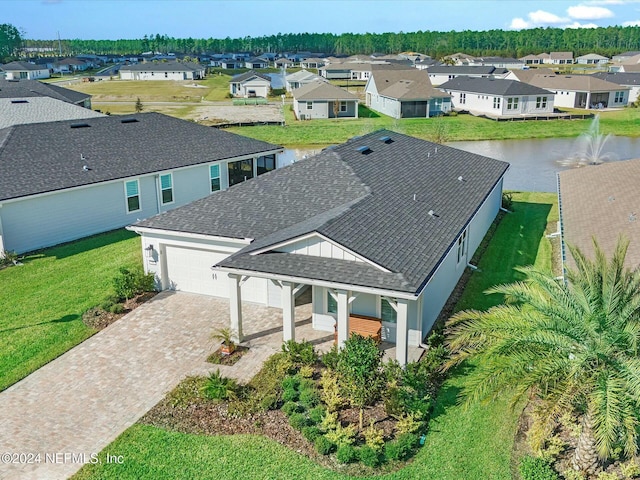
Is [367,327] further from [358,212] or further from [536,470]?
[536,470]

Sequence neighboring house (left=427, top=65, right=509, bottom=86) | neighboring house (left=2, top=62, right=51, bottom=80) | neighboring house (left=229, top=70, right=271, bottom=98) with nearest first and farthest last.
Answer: neighboring house (left=229, top=70, right=271, bottom=98), neighboring house (left=427, top=65, right=509, bottom=86), neighboring house (left=2, top=62, right=51, bottom=80)

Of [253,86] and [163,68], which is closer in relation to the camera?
[253,86]

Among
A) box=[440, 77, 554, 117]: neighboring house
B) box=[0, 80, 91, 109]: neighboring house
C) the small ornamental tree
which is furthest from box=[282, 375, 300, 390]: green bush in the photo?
box=[440, 77, 554, 117]: neighboring house

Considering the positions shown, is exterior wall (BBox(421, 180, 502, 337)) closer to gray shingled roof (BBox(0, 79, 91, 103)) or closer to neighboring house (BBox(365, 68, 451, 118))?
gray shingled roof (BBox(0, 79, 91, 103))

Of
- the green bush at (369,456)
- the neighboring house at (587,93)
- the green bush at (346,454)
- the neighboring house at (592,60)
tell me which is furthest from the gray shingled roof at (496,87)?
the neighboring house at (592,60)

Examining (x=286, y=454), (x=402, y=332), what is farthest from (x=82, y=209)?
(x=286, y=454)

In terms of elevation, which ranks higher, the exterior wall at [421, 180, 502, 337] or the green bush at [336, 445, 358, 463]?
the exterior wall at [421, 180, 502, 337]

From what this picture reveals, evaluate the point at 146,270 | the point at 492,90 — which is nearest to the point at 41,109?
the point at 146,270
